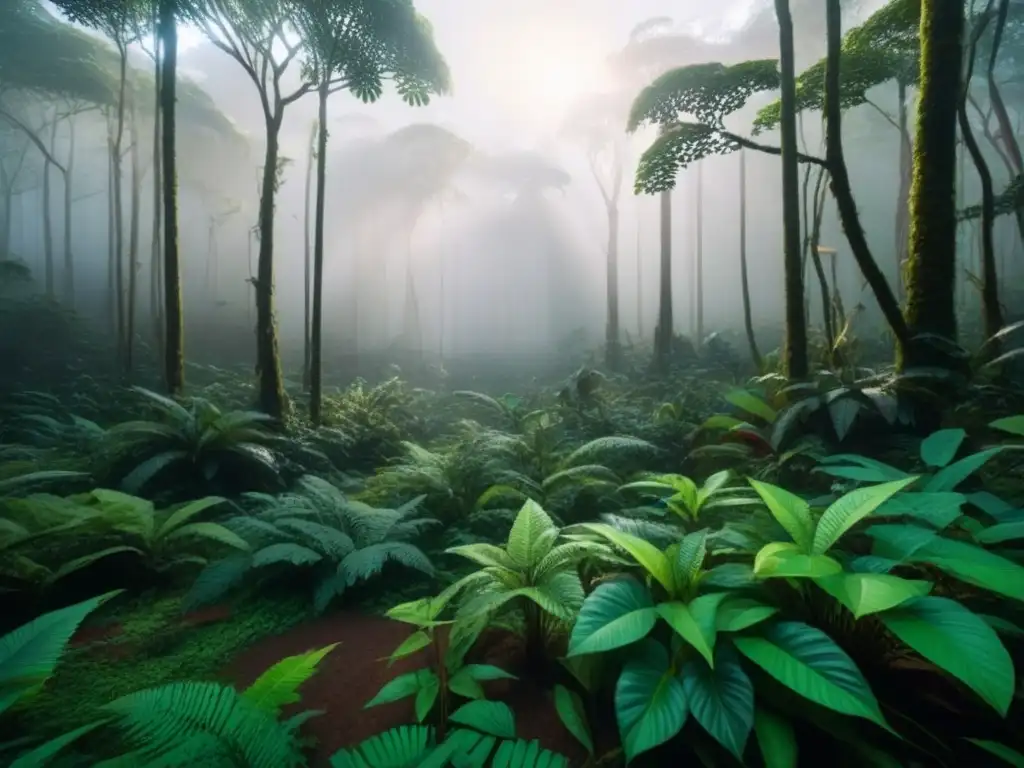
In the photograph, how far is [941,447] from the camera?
2.51 m

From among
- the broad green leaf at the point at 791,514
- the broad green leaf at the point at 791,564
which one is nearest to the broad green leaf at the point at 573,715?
the broad green leaf at the point at 791,564

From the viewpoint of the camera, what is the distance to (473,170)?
31.3 meters

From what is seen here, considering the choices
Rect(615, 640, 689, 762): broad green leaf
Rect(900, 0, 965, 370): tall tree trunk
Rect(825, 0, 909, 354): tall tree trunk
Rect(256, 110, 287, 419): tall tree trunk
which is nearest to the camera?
Rect(615, 640, 689, 762): broad green leaf

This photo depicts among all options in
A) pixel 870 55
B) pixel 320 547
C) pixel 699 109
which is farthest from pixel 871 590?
pixel 870 55

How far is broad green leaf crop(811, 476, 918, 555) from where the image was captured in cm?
169

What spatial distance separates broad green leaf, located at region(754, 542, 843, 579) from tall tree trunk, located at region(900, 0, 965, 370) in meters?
3.65

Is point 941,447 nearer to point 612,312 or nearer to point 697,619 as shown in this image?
point 697,619

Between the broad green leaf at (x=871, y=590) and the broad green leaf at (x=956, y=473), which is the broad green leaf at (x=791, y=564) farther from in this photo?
the broad green leaf at (x=956, y=473)

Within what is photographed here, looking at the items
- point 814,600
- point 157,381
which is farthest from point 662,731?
point 157,381

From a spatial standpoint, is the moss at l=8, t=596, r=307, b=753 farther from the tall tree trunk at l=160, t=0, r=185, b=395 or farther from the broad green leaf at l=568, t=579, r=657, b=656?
the tall tree trunk at l=160, t=0, r=185, b=395

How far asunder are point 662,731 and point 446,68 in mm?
11302

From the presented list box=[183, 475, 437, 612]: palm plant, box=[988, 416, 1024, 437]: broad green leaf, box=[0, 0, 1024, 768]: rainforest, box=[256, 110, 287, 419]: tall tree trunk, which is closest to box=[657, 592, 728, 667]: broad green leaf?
box=[0, 0, 1024, 768]: rainforest

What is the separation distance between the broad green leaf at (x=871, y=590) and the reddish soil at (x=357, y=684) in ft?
3.18

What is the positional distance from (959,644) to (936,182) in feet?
14.6
